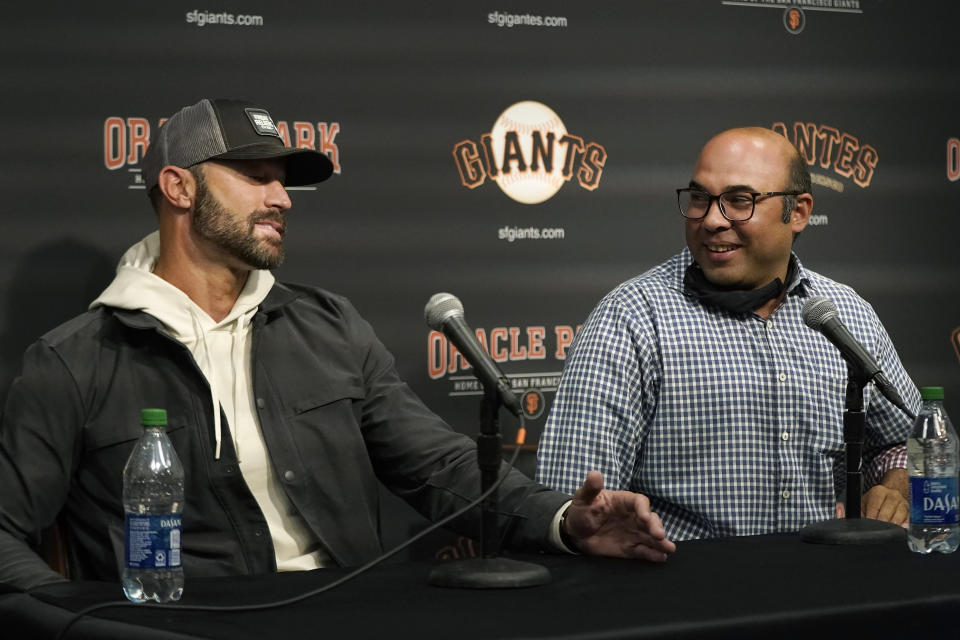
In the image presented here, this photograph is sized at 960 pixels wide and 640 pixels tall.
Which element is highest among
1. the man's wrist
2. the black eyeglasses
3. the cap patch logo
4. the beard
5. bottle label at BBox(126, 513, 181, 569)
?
the cap patch logo

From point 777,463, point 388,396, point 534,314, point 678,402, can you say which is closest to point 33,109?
point 388,396

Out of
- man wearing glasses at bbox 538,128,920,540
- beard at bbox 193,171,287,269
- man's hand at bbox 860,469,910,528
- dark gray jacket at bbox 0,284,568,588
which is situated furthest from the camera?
man wearing glasses at bbox 538,128,920,540

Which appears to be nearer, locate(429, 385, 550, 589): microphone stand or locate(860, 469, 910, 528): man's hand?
locate(429, 385, 550, 589): microphone stand

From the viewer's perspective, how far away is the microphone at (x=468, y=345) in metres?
1.71

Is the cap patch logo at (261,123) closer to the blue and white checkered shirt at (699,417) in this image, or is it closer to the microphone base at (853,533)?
the blue and white checkered shirt at (699,417)

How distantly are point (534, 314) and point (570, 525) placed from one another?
149 centimetres

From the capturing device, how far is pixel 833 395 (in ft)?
9.23

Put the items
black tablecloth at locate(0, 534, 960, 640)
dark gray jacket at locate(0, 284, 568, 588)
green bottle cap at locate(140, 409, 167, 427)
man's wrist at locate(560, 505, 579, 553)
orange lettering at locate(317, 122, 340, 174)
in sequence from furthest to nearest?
orange lettering at locate(317, 122, 340, 174)
dark gray jacket at locate(0, 284, 568, 588)
man's wrist at locate(560, 505, 579, 553)
green bottle cap at locate(140, 409, 167, 427)
black tablecloth at locate(0, 534, 960, 640)

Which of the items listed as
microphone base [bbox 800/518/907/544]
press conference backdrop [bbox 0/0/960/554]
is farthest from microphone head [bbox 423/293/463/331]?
press conference backdrop [bbox 0/0/960/554]

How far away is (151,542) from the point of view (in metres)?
1.71

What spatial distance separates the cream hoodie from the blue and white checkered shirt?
595 millimetres

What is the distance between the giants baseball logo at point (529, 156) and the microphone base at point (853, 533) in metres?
1.58

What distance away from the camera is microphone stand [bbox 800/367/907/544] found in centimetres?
211

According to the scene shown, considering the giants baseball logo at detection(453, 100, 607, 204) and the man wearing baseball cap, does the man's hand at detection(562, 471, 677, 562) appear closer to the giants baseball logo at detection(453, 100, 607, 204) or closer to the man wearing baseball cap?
the man wearing baseball cap
